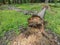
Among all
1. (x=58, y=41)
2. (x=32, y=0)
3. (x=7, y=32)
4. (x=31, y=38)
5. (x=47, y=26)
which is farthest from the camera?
(x=32, y=0)

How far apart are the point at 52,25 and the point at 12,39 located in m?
4.09

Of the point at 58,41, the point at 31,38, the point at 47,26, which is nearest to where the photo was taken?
the point at 31,38

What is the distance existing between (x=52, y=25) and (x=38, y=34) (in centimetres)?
361

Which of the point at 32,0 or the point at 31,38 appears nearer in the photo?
the point at 31,38

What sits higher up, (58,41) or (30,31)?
(30,31)

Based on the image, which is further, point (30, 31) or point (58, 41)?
point (58, 41)

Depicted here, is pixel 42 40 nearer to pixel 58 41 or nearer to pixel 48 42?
pixel 48 42

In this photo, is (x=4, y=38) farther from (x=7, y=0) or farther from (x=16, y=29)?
(x=7, y=0)

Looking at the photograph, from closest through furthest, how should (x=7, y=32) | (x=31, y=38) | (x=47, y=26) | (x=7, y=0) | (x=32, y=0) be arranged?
1. (x=31, y=38)
2. (x=7, y=32)
3. (x=47, y=26)
4. (x=7, y=0)
5. (x=32, y=0)

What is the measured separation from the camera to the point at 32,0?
1205 inches

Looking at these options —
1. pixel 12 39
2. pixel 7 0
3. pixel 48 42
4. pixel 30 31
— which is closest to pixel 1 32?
pixel 12 39

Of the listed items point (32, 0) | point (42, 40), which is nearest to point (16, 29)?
point (42, 40)

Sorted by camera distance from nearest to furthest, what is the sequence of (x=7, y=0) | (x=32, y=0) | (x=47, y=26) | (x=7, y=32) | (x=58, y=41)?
(x=58, y=41), (x=7, y=32), (x=47, y=26), (x=7, y=0), (x=32, y=0)

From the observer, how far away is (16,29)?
12.6 m
